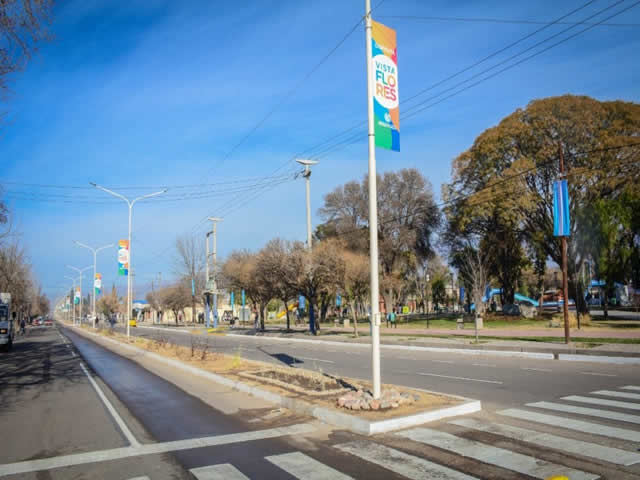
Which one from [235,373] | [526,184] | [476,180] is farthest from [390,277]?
[235,373]

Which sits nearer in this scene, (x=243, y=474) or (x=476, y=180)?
(x=243, y=474)

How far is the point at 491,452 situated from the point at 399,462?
1.30 metres

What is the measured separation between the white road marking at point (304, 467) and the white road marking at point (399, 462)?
24.2 inches

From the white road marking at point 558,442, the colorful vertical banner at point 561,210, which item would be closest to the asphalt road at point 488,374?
the white road marking at point 558,442

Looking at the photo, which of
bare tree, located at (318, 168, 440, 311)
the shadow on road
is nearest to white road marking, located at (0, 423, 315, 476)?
the shadow on road

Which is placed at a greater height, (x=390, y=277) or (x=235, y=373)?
(x=390, y=277)

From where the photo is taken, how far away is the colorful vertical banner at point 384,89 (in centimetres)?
998

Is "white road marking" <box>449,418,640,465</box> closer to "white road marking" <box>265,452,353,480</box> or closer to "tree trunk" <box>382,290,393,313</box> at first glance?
"white road marking" <box>265,452,353,480</box>

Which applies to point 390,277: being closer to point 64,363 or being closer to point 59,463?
point 64,363

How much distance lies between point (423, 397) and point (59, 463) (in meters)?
6.39

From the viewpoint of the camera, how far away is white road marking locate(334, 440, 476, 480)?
609 cm

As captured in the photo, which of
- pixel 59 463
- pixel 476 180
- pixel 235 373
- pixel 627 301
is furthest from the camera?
pixel 627 301

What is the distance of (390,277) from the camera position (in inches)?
2130

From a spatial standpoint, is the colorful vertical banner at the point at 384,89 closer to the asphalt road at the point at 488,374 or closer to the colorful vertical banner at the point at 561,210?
the asphalt road at the point at 488,374
